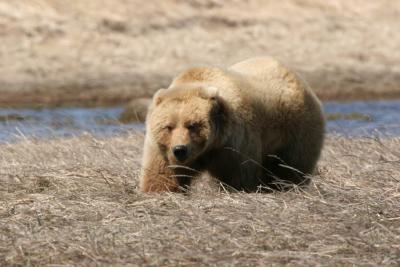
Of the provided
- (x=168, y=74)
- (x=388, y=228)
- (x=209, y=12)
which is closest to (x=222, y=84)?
(x=388, y=228)

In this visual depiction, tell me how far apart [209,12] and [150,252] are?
27716 mm

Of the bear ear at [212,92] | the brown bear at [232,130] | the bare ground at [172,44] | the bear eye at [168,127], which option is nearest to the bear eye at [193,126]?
the brown bear at [232,130]

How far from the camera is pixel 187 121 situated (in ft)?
25.6

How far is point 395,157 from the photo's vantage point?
940cm

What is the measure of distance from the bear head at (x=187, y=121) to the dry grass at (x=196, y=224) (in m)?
0.33

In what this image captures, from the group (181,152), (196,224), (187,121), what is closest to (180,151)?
(181,152)

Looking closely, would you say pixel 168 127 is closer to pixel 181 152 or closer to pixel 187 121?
pixel 187 121

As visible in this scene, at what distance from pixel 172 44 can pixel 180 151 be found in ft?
76.9

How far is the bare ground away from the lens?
28.2 meters

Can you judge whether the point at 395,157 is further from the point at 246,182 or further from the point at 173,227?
the point at 173,227

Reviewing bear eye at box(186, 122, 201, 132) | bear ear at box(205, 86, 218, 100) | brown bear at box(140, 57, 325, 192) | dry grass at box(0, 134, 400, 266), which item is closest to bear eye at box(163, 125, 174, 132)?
brown bear at box(140, 57, 325, 192)

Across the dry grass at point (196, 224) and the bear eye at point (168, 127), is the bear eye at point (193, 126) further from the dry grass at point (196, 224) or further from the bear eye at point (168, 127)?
the dry grass at point (196, 224)

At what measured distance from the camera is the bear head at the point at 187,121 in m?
7.75

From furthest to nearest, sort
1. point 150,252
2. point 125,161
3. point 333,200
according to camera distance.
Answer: point 125,161, point 333,200, point 150,252
